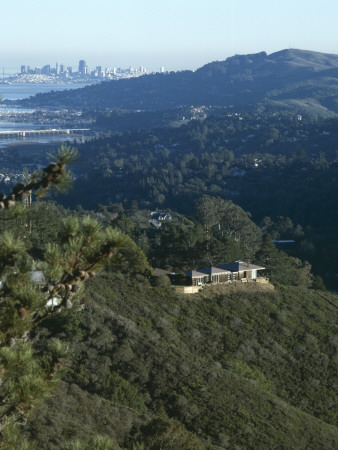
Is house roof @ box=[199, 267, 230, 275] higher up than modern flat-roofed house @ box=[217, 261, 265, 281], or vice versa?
house roof @ box=[199, 267, 230, 275]

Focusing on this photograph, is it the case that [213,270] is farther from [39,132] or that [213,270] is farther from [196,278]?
[39,132]

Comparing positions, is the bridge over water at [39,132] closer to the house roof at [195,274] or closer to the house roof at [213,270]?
the house roof at [213,270]

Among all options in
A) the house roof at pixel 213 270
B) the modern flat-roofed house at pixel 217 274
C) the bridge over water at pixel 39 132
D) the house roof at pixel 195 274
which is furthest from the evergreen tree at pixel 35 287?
the bridge over water at pixel 39 132

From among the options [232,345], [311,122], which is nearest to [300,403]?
[232,345]

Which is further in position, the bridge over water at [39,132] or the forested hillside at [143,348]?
the bridge over water at [39,132]

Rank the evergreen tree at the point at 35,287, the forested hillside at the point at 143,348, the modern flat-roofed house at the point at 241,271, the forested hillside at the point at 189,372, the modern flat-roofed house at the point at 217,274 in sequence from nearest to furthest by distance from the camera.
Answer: the evergreen tree at the point at 35,287 < the forested hillside at the point at 143,348 < the forested hillside at the point at 189,372 < the modern flat-roofed house at the point at 217,274 < the modern flat-roofed house at the point at 241,271

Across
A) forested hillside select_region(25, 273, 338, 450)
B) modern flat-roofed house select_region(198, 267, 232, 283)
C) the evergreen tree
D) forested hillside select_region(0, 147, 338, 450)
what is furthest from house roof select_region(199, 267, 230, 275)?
the evergreen tree

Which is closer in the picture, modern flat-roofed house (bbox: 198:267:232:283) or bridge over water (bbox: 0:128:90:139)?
modern flat-roofed house (bbox: 198:267:232:283)

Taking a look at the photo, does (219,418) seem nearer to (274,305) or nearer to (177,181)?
(274,305)

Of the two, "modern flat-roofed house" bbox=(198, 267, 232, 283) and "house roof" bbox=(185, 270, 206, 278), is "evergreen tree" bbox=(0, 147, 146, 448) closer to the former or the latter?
"house roof" bbox=(185, 270, 206, 278)
